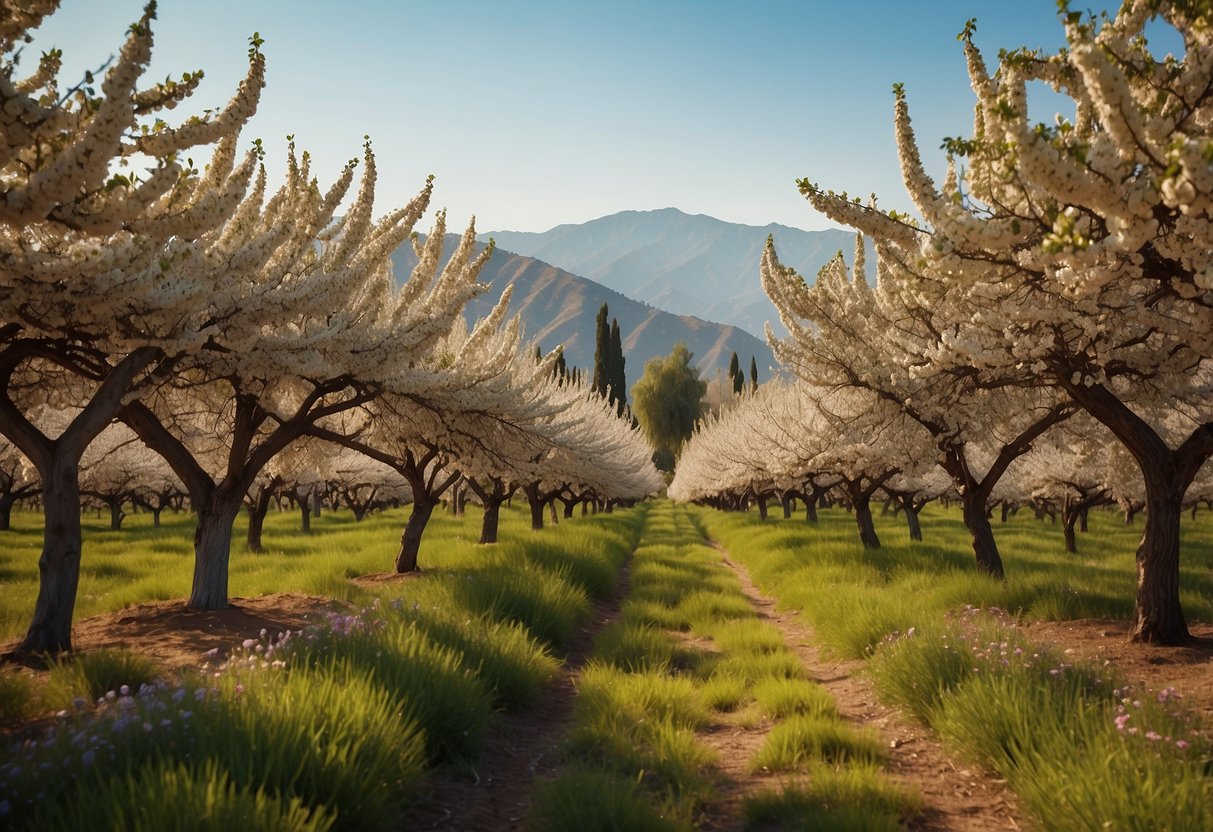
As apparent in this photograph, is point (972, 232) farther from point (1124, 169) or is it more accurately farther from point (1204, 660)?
point (1204, 660)

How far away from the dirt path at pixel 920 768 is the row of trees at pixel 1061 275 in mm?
3693

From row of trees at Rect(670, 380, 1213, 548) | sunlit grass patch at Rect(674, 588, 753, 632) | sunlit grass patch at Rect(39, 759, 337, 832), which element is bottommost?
sunlit grass patch at Rect(674, 588, 753, 632)

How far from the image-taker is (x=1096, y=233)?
595 centimetres

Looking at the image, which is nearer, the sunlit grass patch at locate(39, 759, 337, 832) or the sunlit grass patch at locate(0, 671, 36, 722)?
the sunlit grass patch at locate(39, 759, 337, 832)

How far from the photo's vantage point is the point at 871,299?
12.6 meters

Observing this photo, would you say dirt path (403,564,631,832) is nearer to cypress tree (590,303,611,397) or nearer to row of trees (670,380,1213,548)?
row of trees (670,380,1213,548)

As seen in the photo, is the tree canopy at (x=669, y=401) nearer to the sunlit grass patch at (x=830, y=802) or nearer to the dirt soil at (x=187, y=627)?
the dirt soil at (x=187, y=627)

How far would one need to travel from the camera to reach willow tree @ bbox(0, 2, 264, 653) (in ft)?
17.2

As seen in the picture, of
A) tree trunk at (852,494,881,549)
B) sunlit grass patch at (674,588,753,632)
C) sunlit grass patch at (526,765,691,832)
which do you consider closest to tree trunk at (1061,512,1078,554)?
tree trunk at (852,494,881,549)

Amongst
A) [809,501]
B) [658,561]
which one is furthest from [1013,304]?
[809,501]

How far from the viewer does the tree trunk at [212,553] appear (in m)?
11.3

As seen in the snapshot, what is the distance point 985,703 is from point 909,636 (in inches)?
85.3

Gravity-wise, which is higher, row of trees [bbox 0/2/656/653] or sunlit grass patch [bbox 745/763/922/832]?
row of trees [bbox 0/2/656/653]

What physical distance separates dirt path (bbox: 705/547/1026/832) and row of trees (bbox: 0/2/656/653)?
251 inches
